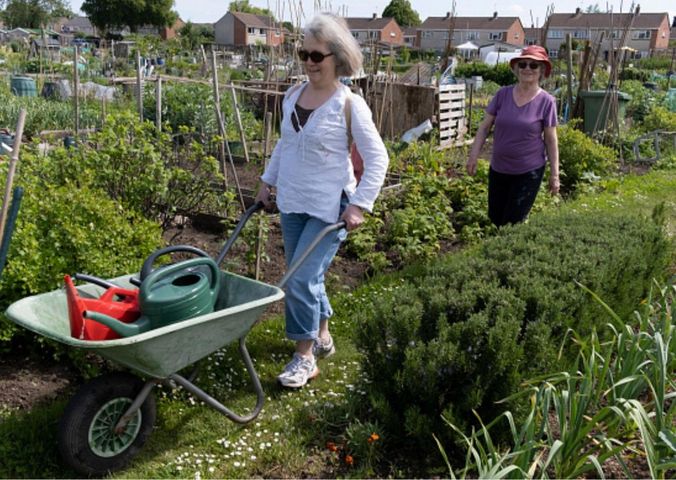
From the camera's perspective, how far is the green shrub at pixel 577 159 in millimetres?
8484

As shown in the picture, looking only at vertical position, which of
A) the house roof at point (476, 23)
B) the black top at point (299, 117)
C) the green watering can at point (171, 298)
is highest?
the house roof at point (476, 23)

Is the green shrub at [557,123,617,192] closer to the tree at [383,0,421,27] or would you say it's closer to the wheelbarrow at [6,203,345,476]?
the wheelbarrow at [6,203,345,476]

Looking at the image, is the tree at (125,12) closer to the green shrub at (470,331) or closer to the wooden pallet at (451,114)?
the wooden pallet at (451,114)

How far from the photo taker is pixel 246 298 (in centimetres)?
296

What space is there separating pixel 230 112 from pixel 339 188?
842 cm

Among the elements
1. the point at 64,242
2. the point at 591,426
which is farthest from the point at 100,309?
the point at 591,426

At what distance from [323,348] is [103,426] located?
4.53 ft

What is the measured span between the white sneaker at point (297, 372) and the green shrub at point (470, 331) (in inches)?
18.9

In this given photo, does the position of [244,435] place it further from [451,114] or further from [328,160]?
[451,114]

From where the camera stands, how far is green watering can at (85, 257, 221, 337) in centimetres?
255

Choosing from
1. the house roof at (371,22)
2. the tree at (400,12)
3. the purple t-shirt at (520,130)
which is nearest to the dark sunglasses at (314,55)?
the purple t-shirt at (520,130)

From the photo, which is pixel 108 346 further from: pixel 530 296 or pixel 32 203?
pixel 530 296

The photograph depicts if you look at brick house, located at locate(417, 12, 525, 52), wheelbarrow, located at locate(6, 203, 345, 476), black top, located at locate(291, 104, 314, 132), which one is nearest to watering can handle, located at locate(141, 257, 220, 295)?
wheelbarrow, located at locate(6, 203, 345, 476)

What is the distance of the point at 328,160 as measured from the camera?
3193 millimetres
